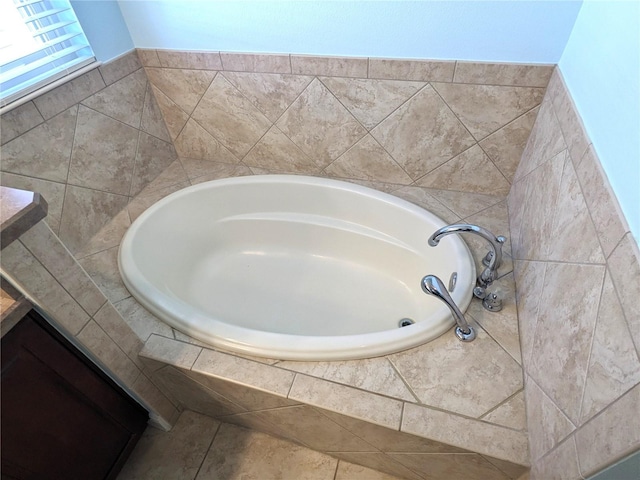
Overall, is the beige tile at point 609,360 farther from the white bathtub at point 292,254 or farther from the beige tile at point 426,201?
the beige tile at point 426,201

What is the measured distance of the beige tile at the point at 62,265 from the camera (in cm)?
74

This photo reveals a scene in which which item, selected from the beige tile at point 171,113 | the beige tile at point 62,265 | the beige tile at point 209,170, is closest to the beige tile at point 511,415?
the beige tile at point 62,265

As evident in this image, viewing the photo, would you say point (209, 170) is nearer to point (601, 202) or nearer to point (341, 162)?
point (341, 162)

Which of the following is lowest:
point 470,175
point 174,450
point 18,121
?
point 174,450

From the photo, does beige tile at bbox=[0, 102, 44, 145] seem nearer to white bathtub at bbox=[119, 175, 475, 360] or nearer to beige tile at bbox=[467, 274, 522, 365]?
white bathtub at bbox=[119, 175, 475, 360]

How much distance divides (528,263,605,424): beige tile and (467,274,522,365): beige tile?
10cm

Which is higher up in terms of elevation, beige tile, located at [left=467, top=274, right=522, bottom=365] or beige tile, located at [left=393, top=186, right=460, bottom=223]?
beige tile, located at [left=393, top=186, right=460, bottom=223]

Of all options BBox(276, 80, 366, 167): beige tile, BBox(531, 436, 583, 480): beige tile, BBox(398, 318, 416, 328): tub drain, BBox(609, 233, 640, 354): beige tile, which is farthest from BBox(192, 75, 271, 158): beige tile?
BBox(531, 436, 583, 480): beige tile

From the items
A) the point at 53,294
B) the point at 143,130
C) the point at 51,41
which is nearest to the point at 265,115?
the point at 143,130

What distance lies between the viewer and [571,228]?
816 mm

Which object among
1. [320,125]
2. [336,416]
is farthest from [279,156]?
[336,416]

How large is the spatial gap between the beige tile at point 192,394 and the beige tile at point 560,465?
2.74 feet

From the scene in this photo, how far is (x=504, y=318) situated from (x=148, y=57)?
1.74 meters

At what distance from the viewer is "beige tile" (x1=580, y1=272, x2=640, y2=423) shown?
56 centimetres
